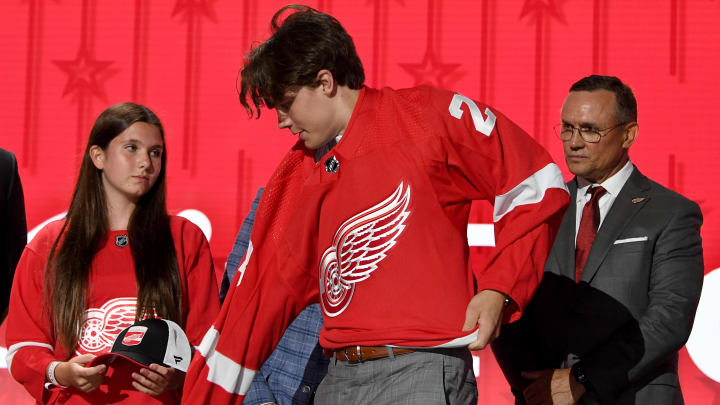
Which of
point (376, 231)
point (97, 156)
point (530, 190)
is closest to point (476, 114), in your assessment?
point (530, 190)

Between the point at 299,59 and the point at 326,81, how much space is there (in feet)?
0.25

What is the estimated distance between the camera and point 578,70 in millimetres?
2998

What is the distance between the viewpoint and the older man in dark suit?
6.40ft

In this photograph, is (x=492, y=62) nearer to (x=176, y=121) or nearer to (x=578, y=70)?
(x=578, y=70)

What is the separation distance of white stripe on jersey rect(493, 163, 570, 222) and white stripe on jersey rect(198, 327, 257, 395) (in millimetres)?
646

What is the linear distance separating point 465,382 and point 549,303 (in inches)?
26.2

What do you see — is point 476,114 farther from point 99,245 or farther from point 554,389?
point 99,245

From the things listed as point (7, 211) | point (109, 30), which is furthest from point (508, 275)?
point (109, 30)

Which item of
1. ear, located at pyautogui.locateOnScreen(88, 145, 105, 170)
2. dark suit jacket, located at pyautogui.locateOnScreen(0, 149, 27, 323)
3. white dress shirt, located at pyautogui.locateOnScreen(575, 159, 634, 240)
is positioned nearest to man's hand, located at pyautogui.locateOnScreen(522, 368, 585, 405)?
white dress shirt, located at pyautogui.locateOnScreen(575, 159, 634, 240)

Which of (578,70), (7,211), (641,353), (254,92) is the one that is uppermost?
(578,70)

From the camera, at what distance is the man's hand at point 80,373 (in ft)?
6.41

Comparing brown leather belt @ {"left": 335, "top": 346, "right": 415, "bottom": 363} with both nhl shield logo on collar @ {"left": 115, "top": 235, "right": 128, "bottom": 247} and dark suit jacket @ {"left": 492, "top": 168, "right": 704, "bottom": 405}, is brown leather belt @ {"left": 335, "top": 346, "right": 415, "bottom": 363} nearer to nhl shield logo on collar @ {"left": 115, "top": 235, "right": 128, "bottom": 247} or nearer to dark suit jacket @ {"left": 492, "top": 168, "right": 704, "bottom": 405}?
dark suit jacket @ {"left": 492, "top": 168, "right": 704, "bottom": 405}

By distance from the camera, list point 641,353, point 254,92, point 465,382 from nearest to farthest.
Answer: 1. point 465,382
2. point 254,92
3. point 641,353

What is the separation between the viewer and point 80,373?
6.40 ft
